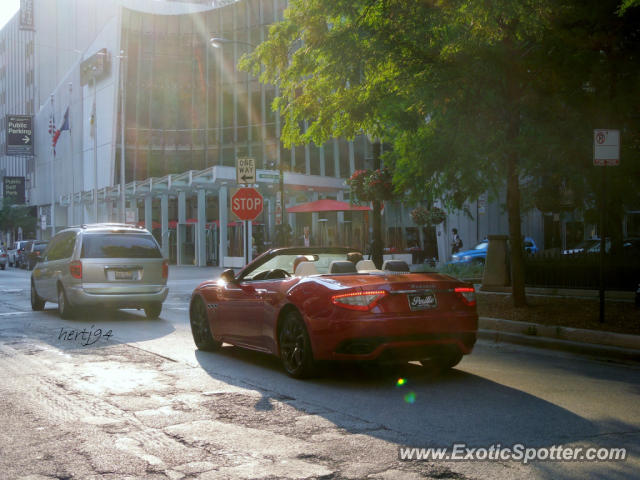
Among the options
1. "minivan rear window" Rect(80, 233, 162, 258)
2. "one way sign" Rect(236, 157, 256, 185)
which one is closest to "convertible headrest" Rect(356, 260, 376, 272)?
"minivan rear window" Rect(80, 233, 162, 258)

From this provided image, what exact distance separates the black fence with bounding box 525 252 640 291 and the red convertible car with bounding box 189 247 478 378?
777cm

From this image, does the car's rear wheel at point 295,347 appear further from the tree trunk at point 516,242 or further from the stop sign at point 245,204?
the stop sign at point 245,204

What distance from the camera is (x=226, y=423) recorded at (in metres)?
6.03

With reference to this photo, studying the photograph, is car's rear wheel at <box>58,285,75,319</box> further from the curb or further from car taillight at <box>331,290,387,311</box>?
car taillight at <box>331,290,387,311</box>

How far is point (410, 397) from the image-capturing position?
22.8ft

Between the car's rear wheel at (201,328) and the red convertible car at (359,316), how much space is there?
1313 mm

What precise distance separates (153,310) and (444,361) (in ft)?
27.1

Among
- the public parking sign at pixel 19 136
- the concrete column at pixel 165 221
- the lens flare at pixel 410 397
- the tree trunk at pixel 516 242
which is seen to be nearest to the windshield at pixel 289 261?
the lens flare at pixel 410 397

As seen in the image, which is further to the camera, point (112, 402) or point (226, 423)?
point (112, 402)

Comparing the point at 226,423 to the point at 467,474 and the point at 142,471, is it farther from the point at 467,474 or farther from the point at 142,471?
the point at 467,474

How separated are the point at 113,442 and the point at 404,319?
10.1ft

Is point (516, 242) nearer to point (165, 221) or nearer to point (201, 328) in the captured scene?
point (201, 328)

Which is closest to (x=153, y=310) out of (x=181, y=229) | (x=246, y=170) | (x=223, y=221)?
(x=246, y=170)

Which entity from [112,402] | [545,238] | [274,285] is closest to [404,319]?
[274,285]
